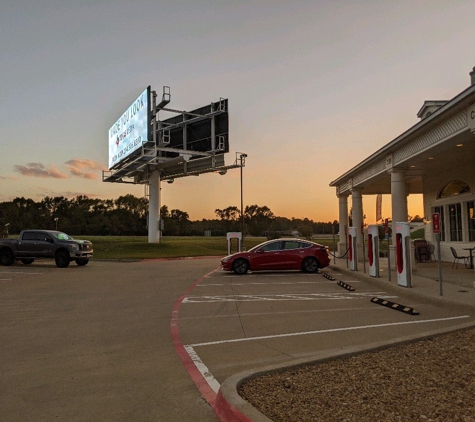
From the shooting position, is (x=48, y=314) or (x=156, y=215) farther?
(x=156, y=215)

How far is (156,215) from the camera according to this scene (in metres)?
39.4

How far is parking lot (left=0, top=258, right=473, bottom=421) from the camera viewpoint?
4.51m

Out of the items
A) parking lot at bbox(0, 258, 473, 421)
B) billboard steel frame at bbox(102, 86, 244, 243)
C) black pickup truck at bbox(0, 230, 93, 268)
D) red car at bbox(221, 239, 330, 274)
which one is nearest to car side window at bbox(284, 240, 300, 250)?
red car at bbox(221, 239, 330, 274)

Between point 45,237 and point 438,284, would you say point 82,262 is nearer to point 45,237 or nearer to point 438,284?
point 45,237

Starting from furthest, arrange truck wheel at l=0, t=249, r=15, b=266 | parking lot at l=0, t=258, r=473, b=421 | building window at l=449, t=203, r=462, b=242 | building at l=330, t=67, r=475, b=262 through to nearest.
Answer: truck wheel at l=0, t=249, r=15, b=266
building window at l=449, t=203, r=462, b=242
building at l=330, t=67, r=475, b=262
parking lot at l=0, t=258, r=473, b=421

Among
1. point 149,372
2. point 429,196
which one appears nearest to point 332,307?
point 149,372

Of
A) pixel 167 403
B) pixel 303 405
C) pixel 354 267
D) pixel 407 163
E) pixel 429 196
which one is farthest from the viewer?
pixel 429 196

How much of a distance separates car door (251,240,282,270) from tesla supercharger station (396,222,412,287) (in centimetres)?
602

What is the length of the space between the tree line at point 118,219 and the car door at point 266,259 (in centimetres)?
6769

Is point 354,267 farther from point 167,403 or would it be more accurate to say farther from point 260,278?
point 167,403

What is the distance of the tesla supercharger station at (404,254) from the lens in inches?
462

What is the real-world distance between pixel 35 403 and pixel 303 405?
8.73 ft

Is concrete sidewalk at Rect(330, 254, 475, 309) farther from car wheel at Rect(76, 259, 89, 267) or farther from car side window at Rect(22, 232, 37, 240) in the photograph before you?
car side window at Rect(22, 232, 37, 240)

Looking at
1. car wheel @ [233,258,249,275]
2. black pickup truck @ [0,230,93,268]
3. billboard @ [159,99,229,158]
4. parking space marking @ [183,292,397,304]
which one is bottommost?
parking space marking @ [183,292,397,304]
